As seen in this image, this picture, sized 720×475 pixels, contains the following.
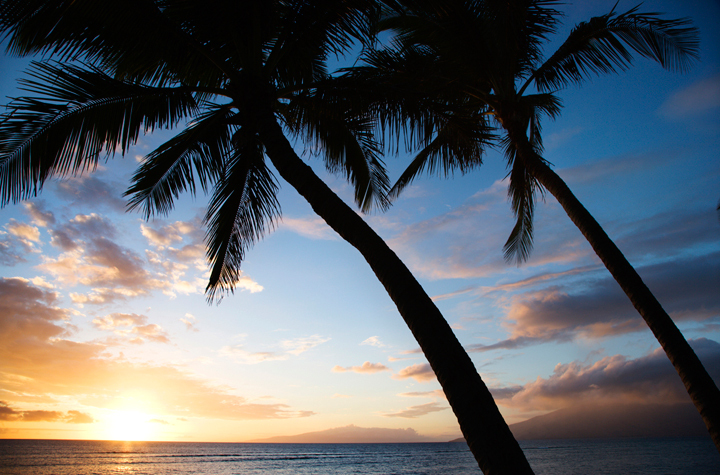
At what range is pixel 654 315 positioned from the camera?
13.0 ft

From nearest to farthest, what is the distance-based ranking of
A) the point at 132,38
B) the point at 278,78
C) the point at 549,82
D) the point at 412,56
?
the point at 132,38 → the point at 412,56 → the point at 278,78 → the point at 549,82

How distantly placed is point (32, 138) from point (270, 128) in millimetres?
2371

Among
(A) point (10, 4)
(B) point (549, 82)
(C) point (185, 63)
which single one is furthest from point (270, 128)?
(B) point (549, 82)

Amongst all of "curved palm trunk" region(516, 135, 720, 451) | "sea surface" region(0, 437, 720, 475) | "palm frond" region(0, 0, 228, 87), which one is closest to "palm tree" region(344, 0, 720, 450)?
"curved palm trunk" region(516, 135, 720, 451)

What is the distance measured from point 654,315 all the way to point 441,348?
3.30m

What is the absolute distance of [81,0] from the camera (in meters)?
3.40

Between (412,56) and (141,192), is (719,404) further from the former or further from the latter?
(141,192)

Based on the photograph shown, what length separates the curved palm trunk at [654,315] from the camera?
3.51 metres

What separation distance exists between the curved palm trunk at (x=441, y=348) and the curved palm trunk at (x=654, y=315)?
9.49 ft

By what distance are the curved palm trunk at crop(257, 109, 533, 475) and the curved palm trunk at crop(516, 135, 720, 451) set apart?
2.89 m

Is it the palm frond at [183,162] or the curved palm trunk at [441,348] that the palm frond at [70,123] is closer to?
the palm frond at [183,162]

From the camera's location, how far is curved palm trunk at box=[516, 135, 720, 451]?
351 centimetres

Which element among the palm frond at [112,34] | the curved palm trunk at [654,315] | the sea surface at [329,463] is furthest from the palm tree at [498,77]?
the sea surface at [329,463]

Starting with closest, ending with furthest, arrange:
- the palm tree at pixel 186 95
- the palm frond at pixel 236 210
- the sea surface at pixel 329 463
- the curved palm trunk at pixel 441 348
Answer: the curved palm trunk at pixel 441 348
the palm tree at pixel 186 95
the palm frond at pixel 236 210
the sea surface at pixel 329 463
